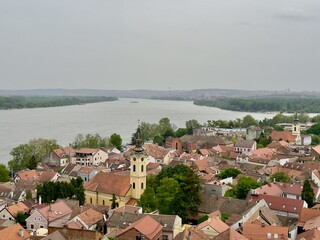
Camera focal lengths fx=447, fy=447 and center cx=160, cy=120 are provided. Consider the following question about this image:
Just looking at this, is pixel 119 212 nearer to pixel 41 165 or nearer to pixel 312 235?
pixel 312 235

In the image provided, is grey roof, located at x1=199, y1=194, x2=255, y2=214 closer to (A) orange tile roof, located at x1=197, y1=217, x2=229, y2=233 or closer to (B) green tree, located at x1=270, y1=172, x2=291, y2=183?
(A) orange tile roof, located at x1=197, y1=217, x2=229, y2=233

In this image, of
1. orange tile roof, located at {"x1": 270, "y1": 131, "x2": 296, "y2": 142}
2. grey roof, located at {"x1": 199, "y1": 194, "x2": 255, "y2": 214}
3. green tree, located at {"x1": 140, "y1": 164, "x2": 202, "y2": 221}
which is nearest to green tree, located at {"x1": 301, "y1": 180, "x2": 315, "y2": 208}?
grey roof, located at {"x1": 199, "y1": 194, "x2": 255, "y2": 214}

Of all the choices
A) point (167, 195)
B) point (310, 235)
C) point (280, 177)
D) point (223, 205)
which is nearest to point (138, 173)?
point (167, 195)

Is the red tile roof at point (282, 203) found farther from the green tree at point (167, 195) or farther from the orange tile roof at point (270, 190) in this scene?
the green tree at point (167, 195)

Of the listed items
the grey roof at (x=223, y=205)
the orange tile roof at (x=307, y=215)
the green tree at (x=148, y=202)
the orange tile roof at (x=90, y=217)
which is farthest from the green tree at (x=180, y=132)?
the orange tile roof at (x=90, y=217)

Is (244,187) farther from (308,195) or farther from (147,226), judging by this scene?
(147,226)

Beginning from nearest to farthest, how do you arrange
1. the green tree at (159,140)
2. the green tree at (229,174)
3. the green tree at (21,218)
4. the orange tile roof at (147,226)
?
the orange tile roof at (147,226) → the green tree at (21,218) → the green tree at (229,174) → the green tree at (159,140)
